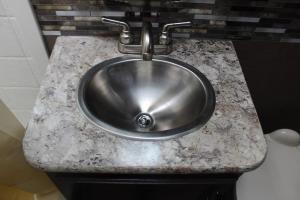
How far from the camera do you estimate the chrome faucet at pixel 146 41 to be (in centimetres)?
81

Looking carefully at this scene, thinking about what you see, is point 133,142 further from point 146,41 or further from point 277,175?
point 277,175

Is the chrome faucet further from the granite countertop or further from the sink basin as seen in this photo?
the granite countertop

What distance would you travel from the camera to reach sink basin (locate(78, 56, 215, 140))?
835 mm

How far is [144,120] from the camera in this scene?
90 cm

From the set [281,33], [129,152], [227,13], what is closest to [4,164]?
[129,152]

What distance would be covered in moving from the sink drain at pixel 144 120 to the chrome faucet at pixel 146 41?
0.20m

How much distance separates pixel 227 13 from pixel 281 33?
0.78 feet

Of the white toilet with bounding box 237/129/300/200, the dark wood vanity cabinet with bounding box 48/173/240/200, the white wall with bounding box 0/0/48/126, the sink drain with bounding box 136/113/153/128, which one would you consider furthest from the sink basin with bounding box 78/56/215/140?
the white toilet with bounding box 237/129/300/200

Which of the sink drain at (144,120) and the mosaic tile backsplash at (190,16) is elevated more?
the mosaic tile backsplash at (190,16)

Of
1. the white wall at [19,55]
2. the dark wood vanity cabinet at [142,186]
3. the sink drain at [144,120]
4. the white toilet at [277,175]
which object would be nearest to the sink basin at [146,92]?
the sink drain at [144,120]

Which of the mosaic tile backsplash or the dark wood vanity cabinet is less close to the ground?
the mosaic tile backsplash

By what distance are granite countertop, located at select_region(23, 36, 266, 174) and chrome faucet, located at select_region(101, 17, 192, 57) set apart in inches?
6.5

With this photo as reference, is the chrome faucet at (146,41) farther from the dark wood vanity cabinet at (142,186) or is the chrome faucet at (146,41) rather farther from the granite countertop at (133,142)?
the dark wood vanity cabinet at (142,186)

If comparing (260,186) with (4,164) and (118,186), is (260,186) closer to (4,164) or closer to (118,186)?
(118,186)
